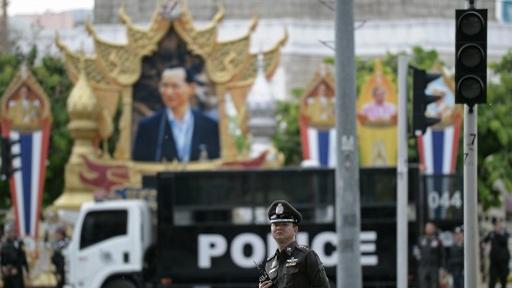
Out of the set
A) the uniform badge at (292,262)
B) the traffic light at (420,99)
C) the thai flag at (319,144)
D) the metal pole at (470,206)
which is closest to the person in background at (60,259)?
the thai flag at (319,144)

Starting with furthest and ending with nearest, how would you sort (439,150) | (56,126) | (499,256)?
(56,126) < (439,150) < (499,256)

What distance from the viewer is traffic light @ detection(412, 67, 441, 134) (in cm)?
2337

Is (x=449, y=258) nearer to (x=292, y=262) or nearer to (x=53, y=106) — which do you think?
(x=292, y=262)

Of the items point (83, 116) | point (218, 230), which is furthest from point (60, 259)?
point (83, 116)

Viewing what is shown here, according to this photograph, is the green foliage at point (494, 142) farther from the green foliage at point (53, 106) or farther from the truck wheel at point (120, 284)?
the truck wheel at point (120, 284)

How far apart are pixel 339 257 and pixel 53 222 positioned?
79.3ft

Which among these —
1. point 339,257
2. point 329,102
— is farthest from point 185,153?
point 339,257

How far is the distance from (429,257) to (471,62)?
15430mm

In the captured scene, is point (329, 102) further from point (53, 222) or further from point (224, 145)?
point (53, 222)

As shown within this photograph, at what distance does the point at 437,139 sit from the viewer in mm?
44688

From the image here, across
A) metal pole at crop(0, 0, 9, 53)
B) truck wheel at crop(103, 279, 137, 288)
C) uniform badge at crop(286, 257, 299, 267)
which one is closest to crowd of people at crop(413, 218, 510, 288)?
truck wheel at crop(103, 279, 137, 288)

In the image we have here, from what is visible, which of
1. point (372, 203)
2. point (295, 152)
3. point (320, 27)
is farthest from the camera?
point (320, 27)

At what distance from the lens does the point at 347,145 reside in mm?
21547

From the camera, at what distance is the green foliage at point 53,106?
182 ft
